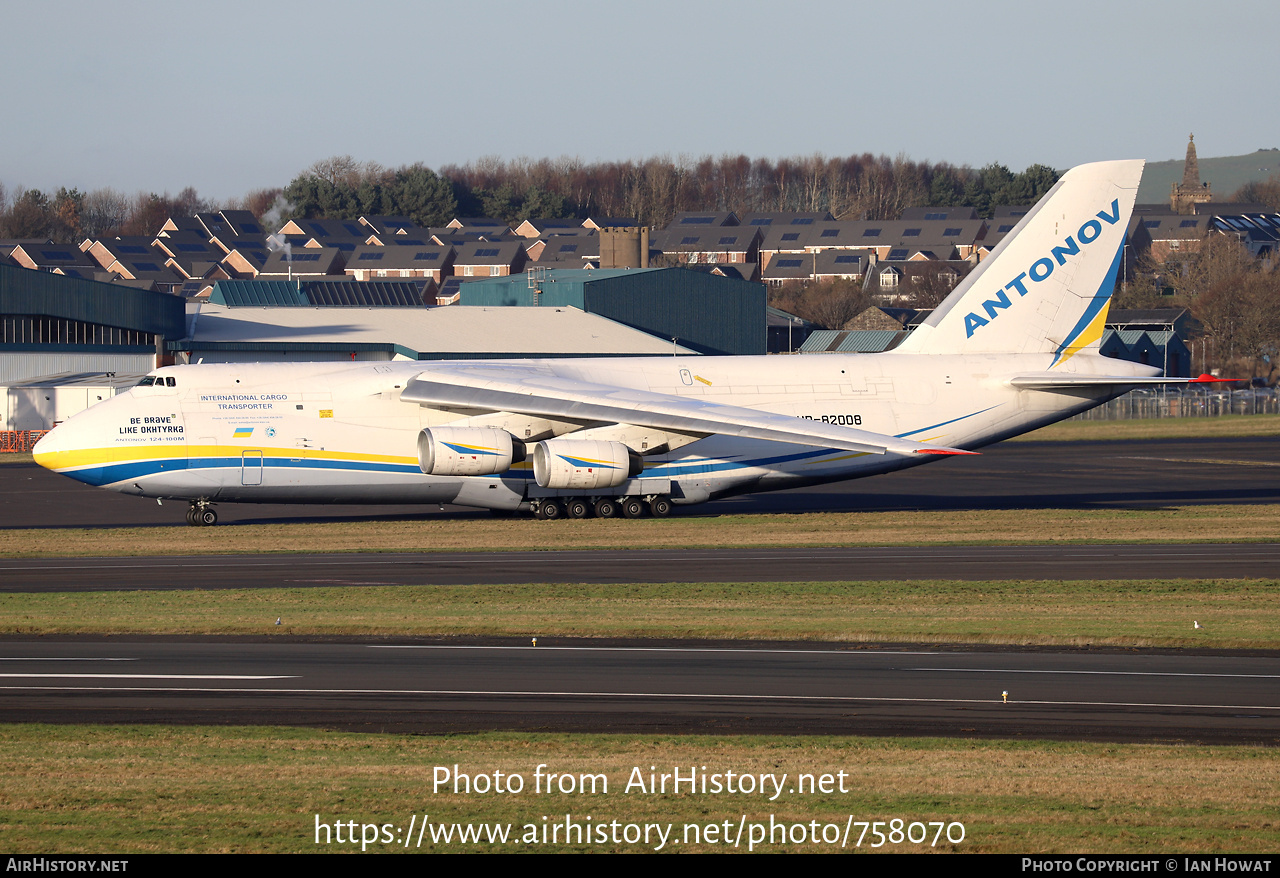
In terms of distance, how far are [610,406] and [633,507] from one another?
4159mm

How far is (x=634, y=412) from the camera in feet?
98.4

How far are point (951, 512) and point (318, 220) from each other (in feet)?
542

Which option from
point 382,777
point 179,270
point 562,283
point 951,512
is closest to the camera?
point 382,777

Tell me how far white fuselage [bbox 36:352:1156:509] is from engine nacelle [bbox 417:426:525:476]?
1.00 metres

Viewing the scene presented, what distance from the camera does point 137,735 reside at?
12.2m

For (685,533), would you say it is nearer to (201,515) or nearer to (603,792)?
(201,515)

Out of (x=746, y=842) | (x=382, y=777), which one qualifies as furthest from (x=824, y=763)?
(x=382, y=777)

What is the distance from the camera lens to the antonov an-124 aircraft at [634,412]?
31.1 metres

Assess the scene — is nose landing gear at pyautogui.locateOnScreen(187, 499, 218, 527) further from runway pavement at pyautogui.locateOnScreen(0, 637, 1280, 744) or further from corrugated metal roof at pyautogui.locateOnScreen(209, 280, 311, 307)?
corrugated metal roof at pyautogui.locateOnScreen(209, 280, 311, 307)

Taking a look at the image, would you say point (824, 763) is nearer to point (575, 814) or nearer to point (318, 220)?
point (575, 814)

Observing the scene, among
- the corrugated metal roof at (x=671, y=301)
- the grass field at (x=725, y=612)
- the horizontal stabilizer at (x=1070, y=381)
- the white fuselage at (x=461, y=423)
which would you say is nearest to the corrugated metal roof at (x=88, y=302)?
the corrugated metal roof at (x=671, y=301)

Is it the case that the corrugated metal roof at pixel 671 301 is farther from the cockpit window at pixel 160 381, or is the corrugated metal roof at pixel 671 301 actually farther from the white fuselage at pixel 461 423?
the cockpit window at pixel 160 381

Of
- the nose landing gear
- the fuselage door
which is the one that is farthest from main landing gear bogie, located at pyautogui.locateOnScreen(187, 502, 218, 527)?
the fuselage door

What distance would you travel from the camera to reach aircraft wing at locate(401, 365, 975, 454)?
2856 centimetres
